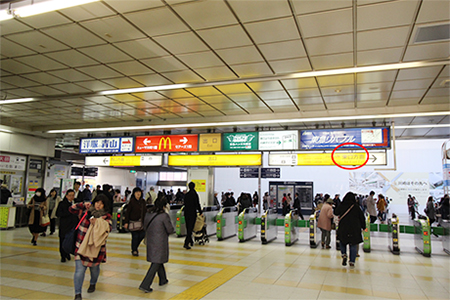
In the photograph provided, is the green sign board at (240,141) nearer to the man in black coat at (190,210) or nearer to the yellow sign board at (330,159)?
the yellow sign board at (330,159)

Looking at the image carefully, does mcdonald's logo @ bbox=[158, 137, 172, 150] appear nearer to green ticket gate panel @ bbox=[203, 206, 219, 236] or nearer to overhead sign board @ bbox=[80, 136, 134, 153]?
overhead sign board @ bbox=[80, 136, 134, 153]

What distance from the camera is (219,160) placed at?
10344 millimetres

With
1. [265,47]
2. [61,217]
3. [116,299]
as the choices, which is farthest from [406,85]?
[61,217]

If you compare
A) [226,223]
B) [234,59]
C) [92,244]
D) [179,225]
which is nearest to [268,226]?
[226,223]

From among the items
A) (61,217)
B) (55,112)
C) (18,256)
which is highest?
(55,112)

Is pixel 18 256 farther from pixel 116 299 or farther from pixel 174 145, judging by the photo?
pixel 174 145

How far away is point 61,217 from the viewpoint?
619cm

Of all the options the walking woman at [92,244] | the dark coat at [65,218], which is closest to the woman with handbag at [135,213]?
the dark coat at [65,218]

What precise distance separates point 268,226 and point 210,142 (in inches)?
122

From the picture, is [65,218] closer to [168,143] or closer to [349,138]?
[168,143]

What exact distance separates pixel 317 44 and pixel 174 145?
631cm

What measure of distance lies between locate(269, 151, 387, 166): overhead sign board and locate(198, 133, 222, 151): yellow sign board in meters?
1.65

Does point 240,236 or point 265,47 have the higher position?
point 265,47

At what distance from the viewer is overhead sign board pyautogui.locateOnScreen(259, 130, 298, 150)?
930 centimetres
